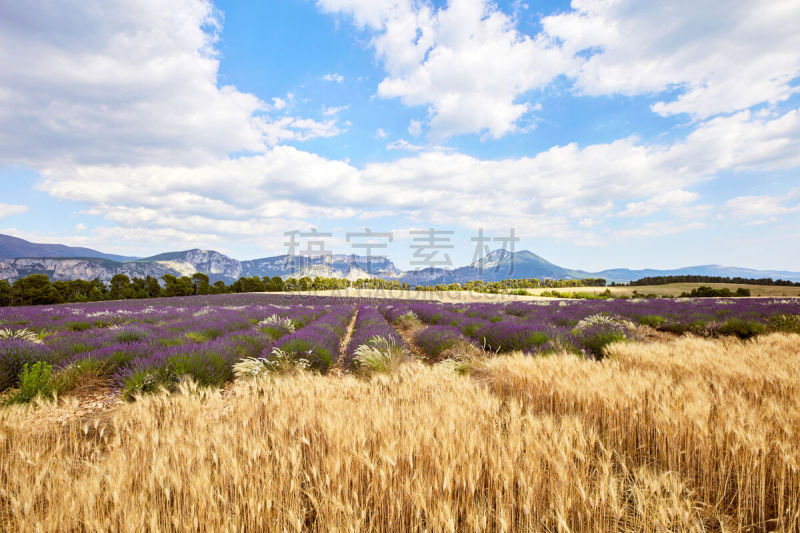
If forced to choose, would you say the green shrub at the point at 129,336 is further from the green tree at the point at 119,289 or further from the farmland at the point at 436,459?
the green tree at the point at 119,289

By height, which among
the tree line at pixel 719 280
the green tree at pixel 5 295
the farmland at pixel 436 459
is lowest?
the green tree at pixel 5 295

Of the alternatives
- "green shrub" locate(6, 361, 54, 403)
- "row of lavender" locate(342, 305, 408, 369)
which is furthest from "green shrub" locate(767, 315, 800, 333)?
"green shrub" locate(6, 361, 54, 403)

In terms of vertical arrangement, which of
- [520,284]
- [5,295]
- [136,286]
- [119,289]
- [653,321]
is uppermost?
[653,321]

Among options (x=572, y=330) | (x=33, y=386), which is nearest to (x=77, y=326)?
(x=33, y=386)

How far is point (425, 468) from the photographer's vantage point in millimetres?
1758

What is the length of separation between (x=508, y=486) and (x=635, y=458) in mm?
1361

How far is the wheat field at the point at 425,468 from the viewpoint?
1422 mm

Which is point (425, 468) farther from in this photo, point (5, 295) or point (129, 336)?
point (5, 295)

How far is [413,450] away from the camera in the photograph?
1860mm

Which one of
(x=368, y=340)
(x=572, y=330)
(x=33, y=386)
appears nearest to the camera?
(x=33, y=386)

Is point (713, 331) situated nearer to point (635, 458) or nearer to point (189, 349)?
point (635, 458)

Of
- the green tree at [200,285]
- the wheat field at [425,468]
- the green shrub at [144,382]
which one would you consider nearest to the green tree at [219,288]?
the green tree at [200,285]

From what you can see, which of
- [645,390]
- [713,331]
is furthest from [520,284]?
[645,390]

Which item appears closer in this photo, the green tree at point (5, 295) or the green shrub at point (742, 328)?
the green shrub at point (742, 328)
